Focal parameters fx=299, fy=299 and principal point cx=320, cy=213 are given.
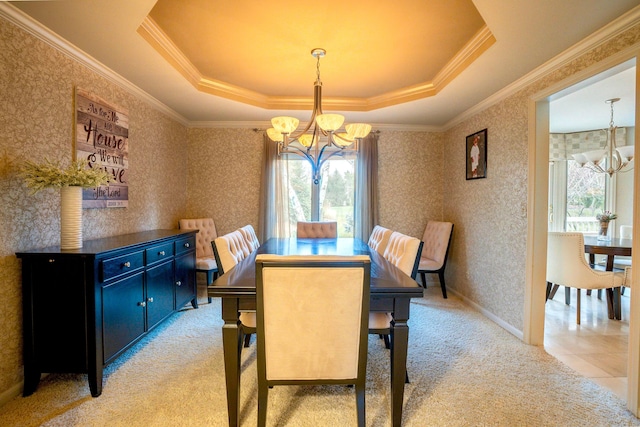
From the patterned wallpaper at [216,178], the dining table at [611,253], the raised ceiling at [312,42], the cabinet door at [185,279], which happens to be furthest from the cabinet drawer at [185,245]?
the dining table at [611,253]

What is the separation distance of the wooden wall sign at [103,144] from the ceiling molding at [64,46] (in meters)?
0.23

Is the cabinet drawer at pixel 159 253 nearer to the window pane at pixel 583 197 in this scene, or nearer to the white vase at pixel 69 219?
the white vase at pixel 69 219

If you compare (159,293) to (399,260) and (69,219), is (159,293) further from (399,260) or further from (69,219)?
(399,260)

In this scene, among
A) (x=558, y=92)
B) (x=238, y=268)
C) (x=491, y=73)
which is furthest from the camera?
(x=491, y=73)

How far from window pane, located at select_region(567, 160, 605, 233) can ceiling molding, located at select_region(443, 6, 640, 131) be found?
124 inches

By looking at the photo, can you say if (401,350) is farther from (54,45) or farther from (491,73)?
(54,45)

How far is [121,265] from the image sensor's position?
2117mm

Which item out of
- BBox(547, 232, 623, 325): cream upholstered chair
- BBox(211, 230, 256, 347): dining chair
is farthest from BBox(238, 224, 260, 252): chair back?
BBox(547, 232, 623, 325): cream upholstered chair

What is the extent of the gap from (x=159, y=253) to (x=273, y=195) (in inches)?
76.0

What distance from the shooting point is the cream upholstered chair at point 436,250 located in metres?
3.79

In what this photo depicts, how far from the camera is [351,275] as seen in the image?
139 centimetres

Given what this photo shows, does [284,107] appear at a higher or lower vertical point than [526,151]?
higher

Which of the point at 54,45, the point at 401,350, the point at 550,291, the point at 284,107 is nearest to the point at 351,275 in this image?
the point at 401,350

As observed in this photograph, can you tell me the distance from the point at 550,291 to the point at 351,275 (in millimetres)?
3634
